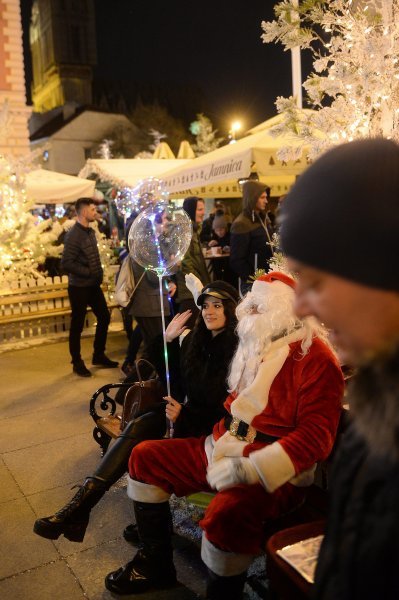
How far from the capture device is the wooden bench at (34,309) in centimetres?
881

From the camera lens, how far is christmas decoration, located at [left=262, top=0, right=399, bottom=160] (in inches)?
145

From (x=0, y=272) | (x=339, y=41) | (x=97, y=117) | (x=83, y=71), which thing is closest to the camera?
(x=339, y=41)

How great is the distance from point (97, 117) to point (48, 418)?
43751mm

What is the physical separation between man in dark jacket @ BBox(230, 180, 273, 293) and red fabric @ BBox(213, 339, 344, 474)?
12.7ft

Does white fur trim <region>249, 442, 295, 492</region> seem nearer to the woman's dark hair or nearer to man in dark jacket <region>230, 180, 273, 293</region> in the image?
the woman's dark hair

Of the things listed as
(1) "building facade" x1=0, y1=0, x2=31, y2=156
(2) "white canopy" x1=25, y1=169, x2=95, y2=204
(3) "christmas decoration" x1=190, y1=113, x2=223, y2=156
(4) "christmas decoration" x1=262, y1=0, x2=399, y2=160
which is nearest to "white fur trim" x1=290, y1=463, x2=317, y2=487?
(4) "christmas decoration" x1=262, y1=0, x2=399, y2=160

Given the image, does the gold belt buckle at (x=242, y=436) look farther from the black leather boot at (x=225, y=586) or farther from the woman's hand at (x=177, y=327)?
the woman's hand at (x=177, y=327)

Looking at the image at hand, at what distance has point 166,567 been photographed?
293 centimetres

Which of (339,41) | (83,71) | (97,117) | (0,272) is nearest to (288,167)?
(339,41)

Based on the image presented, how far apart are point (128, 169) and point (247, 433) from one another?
1160 centimetres

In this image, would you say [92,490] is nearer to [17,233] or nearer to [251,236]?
[251,236]

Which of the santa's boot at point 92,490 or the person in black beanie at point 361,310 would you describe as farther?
the santa's boot at point 92,490

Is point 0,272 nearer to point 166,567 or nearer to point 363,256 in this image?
point 166,567

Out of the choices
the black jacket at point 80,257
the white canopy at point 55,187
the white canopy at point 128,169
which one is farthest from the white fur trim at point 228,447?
the white canopy at point 55,187
